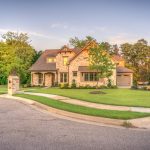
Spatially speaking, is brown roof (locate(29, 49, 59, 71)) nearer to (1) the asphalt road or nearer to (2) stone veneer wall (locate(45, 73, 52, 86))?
(2) stone veneer wall (locate(45, 73, 52, 86))

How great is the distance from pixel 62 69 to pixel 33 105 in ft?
101

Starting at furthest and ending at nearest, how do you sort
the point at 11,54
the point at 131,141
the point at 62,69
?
the point at 11,54 < the point at 62,69 < the point at 131,141

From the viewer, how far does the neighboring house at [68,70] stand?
→ 160ft

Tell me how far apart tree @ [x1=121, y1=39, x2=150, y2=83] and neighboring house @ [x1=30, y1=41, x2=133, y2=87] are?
23776mm

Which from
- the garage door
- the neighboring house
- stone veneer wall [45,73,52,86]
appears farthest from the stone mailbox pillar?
the garage door

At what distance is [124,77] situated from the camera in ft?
183

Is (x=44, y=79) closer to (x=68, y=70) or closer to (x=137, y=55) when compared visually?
(x=68, y=70)

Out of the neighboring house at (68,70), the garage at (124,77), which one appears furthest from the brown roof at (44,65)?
the garage at (124,77)

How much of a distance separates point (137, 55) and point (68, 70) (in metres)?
A: 36.2

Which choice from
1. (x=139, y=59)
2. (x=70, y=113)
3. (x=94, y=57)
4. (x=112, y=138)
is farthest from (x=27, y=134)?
(x=139, y=59)

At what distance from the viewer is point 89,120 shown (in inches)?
583

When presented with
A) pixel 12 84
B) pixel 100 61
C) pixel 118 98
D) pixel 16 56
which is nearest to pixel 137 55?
pixel 16 56

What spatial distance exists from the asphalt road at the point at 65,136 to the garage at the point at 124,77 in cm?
4190

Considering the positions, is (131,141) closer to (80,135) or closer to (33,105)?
(80,135)
